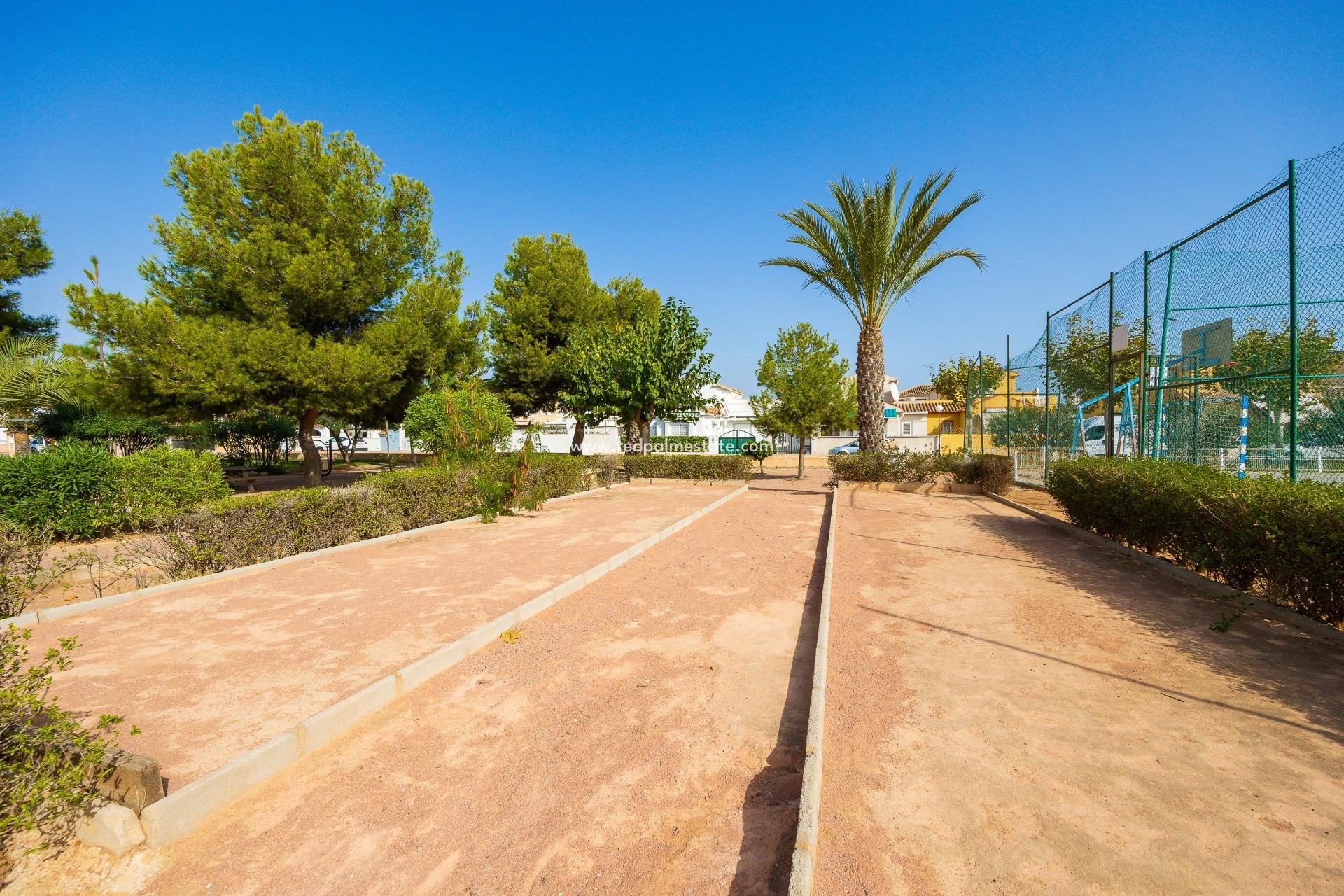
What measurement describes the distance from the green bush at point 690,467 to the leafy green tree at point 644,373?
73.0 inches

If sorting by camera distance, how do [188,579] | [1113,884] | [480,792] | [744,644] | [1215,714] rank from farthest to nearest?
[188,579] → [744,644] → [1215,714] → [480,792] → [1113,884]

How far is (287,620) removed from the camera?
17.3ft

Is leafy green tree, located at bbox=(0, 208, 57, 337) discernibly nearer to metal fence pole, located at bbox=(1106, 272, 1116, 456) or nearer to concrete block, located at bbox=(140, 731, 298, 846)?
concrete block, located at bbox=(140, 731, 298, 846)

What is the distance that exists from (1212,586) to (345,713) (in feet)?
25.6

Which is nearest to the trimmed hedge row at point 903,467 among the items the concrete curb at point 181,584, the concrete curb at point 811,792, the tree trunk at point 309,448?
the concrete curb at point 181,584

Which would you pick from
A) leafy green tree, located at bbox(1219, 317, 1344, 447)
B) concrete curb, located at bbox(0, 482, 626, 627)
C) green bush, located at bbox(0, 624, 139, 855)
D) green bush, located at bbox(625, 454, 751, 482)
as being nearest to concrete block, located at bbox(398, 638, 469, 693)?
green bush, located at bbox(0, 624, 139, 855)

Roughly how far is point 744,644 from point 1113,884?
2.79m

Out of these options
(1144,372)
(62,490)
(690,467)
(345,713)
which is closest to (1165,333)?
(1144,372)

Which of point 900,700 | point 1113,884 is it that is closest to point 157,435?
point 900,700

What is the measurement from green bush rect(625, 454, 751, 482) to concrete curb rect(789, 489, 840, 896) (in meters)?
14.6

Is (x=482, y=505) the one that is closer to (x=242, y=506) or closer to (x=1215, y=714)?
(x=242, y=506)

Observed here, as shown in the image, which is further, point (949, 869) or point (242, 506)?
point (242, 506)

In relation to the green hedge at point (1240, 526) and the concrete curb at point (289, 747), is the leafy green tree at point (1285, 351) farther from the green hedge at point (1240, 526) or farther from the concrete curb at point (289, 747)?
the concrete curb at point (289, 747)

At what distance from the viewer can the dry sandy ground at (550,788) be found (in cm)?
231
